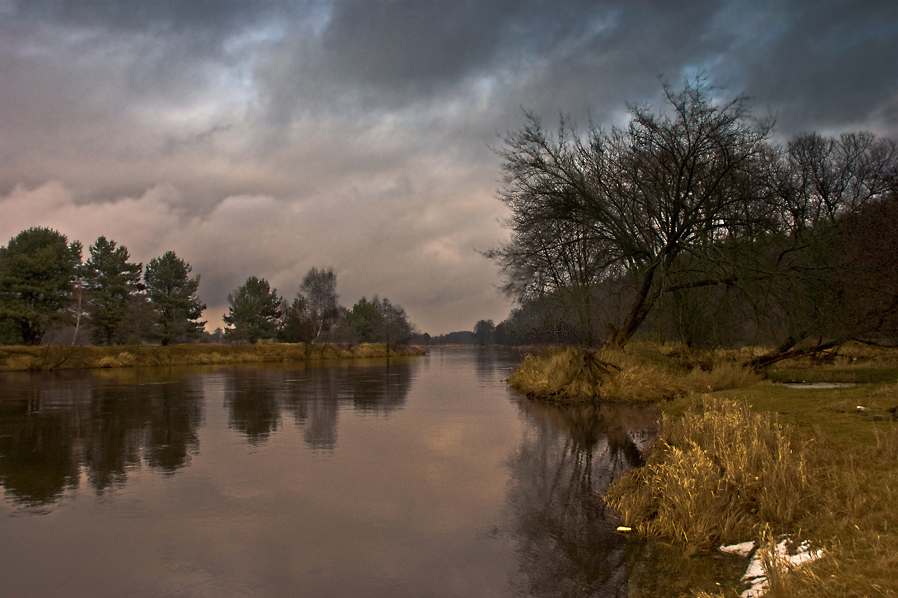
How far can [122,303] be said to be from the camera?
2068 inches

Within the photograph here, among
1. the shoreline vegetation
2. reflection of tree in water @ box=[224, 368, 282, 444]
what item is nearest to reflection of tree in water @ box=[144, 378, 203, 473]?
reflection of tree in water @ box=[224, 368, 282, 444]

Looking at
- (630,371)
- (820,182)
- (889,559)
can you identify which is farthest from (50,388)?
(820,182)

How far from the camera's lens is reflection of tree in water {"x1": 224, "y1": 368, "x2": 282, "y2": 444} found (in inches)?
555

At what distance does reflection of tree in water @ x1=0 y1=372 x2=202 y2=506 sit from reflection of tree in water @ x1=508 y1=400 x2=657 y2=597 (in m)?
6.38

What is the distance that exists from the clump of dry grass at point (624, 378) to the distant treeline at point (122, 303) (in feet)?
136

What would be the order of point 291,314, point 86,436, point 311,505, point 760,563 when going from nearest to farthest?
point 760,563 < point 311,505 < point 86,436 < point 291,314

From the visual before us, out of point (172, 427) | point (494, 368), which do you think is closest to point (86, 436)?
point (172, 427)

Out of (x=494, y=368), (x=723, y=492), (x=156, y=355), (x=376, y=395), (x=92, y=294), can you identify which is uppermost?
(x=92, y=294)

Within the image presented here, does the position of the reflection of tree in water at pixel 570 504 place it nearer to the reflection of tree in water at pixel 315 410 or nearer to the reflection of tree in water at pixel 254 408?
the reflection of tree in water at pixel 315 410

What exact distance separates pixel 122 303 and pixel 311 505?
53061 mm

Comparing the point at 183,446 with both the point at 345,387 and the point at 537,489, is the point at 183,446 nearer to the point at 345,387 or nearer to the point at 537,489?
the point at 537,489

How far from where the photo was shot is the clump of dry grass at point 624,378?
723 inches

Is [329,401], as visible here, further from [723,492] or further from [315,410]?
[723,492]

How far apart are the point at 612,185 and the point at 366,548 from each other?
17808mm
